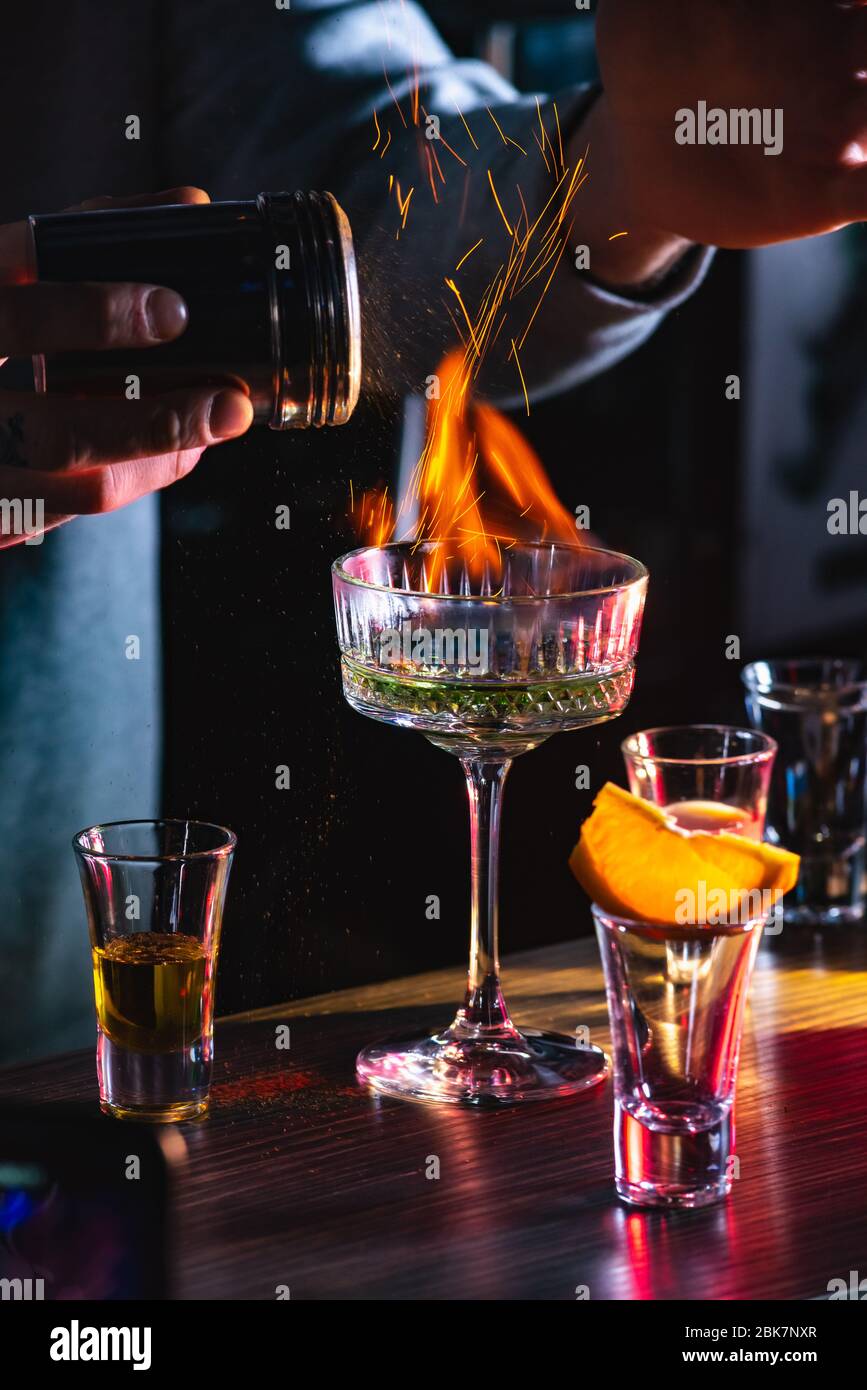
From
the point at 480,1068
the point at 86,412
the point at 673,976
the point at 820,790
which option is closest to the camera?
the point at 673,976

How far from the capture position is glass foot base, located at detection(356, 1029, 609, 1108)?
126 centimetres

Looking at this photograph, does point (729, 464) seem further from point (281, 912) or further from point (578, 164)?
point (281, 912)

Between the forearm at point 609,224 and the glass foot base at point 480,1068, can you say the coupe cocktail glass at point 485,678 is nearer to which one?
the glass foot base at point 480,1068

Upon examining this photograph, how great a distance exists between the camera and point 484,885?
1.30 metres

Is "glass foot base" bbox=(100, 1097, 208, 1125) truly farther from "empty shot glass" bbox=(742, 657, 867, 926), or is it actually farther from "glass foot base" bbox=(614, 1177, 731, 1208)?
"empty shot glass" bbox=(742, 657, 867, 926)

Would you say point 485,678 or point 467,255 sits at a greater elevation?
point 467,255

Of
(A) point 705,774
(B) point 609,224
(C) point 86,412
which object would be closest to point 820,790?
(A) point 705,774

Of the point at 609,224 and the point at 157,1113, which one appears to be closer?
the point at 157,1113

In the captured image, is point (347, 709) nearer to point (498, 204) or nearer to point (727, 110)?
point (498, 204)

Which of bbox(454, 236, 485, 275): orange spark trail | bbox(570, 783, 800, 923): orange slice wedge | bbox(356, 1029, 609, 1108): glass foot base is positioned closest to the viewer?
bbox(570, 783, 800, 923): orange slice wedge

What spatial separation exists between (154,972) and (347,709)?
16.3 inches

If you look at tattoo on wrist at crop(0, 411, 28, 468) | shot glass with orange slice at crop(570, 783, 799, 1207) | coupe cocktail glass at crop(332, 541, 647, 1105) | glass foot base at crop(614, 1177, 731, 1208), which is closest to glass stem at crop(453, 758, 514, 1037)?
coupe cocktail glass at crop(332, 541, 647, 1105)

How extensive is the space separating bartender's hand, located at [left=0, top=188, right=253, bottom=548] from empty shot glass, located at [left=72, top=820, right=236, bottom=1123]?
24cm
